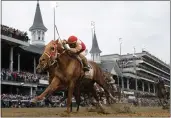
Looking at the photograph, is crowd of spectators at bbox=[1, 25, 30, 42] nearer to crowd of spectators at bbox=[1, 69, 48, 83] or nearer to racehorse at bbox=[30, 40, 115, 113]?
crowd of spectators at bbox=[1, 69, 48, 83]

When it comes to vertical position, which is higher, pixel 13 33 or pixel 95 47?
pixel 95 47

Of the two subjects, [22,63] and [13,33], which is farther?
[22,63]

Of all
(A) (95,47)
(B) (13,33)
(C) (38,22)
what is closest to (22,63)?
(B) (13,33)

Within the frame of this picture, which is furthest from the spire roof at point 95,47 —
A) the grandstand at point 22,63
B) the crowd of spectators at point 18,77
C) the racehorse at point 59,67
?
the racehorse at point 59,67

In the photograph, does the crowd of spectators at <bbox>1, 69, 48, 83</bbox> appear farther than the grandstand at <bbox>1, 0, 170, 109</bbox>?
No

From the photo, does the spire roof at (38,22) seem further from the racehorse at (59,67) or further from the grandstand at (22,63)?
the racehorse at (59,67)

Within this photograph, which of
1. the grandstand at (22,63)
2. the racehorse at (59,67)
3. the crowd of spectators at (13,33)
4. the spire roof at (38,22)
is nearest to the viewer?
the racehorse at (59,67)

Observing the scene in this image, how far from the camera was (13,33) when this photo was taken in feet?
123

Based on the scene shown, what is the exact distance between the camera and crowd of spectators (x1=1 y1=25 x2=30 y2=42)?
35737 mm

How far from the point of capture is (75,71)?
10.2m

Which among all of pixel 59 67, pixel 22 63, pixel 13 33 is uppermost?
pixel 13 33

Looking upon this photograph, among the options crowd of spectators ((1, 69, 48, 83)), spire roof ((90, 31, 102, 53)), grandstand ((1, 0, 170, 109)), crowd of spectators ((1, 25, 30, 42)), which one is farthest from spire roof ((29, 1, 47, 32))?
crowd of spectators ((1, 25, 30, 42))

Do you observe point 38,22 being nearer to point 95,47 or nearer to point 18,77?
point 95,47

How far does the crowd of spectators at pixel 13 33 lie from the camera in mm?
35737
